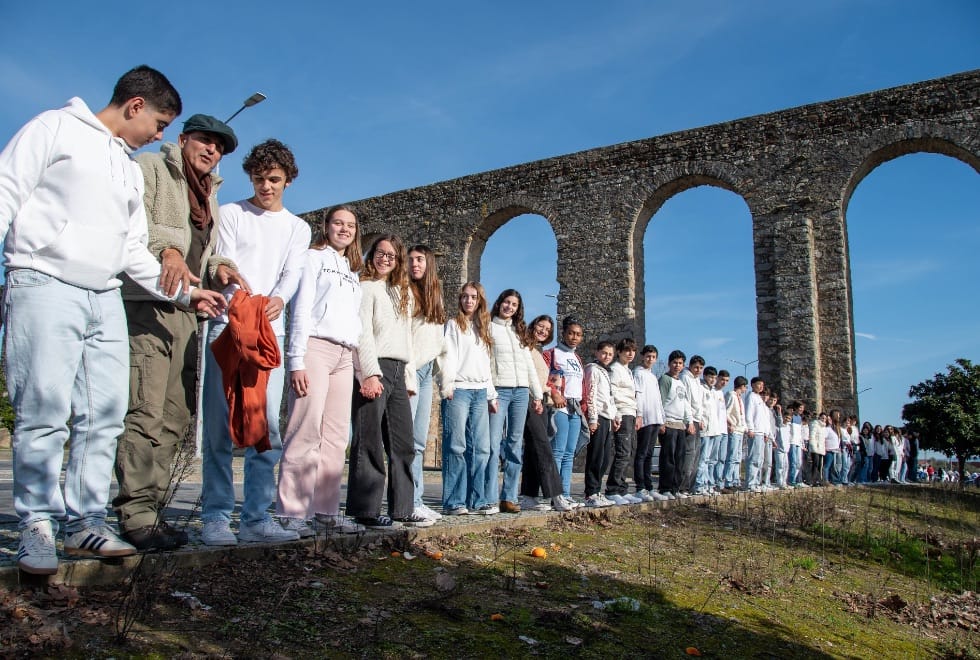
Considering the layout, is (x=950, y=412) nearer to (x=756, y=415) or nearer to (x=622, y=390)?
(x=756, y=415)

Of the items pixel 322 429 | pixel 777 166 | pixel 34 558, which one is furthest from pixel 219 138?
pixel 777 166

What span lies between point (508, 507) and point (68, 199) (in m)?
3.92

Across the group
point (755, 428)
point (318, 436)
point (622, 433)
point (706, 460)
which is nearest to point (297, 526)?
point (318, 436)

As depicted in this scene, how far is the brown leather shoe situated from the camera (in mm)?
5681

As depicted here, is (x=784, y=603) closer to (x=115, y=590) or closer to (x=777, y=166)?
(x=115, y=590)

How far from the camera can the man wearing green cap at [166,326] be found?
10.0ft

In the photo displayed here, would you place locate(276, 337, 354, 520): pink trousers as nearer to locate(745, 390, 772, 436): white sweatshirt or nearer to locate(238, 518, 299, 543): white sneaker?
locate(238, 518, 299, 543): white sneaker

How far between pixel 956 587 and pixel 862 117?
10.2m

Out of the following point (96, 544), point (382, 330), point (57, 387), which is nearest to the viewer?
point (57, 387)

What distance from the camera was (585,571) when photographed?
12.6 ft

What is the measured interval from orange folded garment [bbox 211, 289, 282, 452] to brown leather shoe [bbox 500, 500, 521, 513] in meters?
2.69

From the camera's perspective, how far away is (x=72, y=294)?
261 cm

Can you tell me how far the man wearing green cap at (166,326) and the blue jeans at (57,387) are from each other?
0.92ft

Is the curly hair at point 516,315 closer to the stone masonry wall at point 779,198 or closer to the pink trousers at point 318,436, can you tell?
A: the pink trousers at point 318,436
